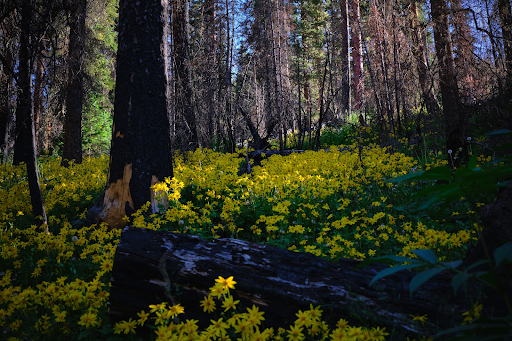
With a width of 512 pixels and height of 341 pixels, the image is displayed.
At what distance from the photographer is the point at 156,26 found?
4832mm

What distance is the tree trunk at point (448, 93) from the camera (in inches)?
234

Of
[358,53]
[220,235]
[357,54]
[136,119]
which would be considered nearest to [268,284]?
[220,235]

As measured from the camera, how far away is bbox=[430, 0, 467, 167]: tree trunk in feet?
19.5

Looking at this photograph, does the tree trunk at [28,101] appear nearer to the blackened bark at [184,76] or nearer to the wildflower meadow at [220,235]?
the wildflower meadow at [220,235]

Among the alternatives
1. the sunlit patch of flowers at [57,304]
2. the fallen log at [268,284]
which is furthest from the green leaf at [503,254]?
the sunlit patch of flowers at [57,304]

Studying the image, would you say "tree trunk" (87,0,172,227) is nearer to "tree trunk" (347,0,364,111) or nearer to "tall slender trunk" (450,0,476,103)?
"tall slender trunk" (450,0,476,103)

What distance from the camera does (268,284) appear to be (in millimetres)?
2094

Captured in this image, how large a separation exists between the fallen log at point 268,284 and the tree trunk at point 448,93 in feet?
13.1

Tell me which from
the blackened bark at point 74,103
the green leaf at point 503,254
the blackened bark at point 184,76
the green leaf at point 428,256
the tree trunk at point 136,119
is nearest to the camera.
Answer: the green leaf at point 503,254

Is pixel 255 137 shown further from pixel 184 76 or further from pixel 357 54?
pixel 357 54

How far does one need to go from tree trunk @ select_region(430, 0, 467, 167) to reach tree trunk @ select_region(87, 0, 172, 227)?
14.9 feet

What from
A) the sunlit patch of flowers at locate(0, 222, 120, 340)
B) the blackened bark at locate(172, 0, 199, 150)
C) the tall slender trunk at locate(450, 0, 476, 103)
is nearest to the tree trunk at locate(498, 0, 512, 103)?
the tall slender trunk at locate(450, 0, 476, 103)

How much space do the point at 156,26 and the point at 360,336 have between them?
477 centimetres

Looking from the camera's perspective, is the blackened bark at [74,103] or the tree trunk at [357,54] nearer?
the blackened bark at [74,103]
